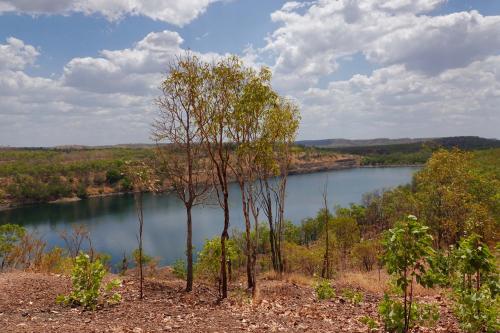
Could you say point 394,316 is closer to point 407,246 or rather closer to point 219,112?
point 407,246

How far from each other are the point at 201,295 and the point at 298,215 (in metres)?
78.6

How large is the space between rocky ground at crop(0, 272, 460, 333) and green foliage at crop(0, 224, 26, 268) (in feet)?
47.7

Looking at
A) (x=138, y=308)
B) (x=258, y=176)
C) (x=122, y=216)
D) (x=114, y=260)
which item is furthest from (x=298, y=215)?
(x=138, y=308)

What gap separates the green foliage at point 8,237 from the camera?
26.2m

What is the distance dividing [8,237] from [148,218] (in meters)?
60.3

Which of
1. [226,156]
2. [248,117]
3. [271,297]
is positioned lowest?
[271,297]

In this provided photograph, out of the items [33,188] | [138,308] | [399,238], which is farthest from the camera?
[33,188]

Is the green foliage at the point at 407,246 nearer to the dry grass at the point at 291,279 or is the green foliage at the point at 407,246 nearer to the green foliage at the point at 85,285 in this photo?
the green foliage at the point at 85,285

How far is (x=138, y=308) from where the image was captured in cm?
1101

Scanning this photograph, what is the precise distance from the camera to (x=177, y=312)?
10.8 meters

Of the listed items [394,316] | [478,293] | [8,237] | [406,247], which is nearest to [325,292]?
[394,316]

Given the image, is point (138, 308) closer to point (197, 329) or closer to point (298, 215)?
point (197, 329)

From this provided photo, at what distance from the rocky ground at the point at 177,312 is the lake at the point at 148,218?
30000 mm

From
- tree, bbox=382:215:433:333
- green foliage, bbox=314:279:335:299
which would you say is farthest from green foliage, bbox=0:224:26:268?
tree, bbox=382:215:433:333
